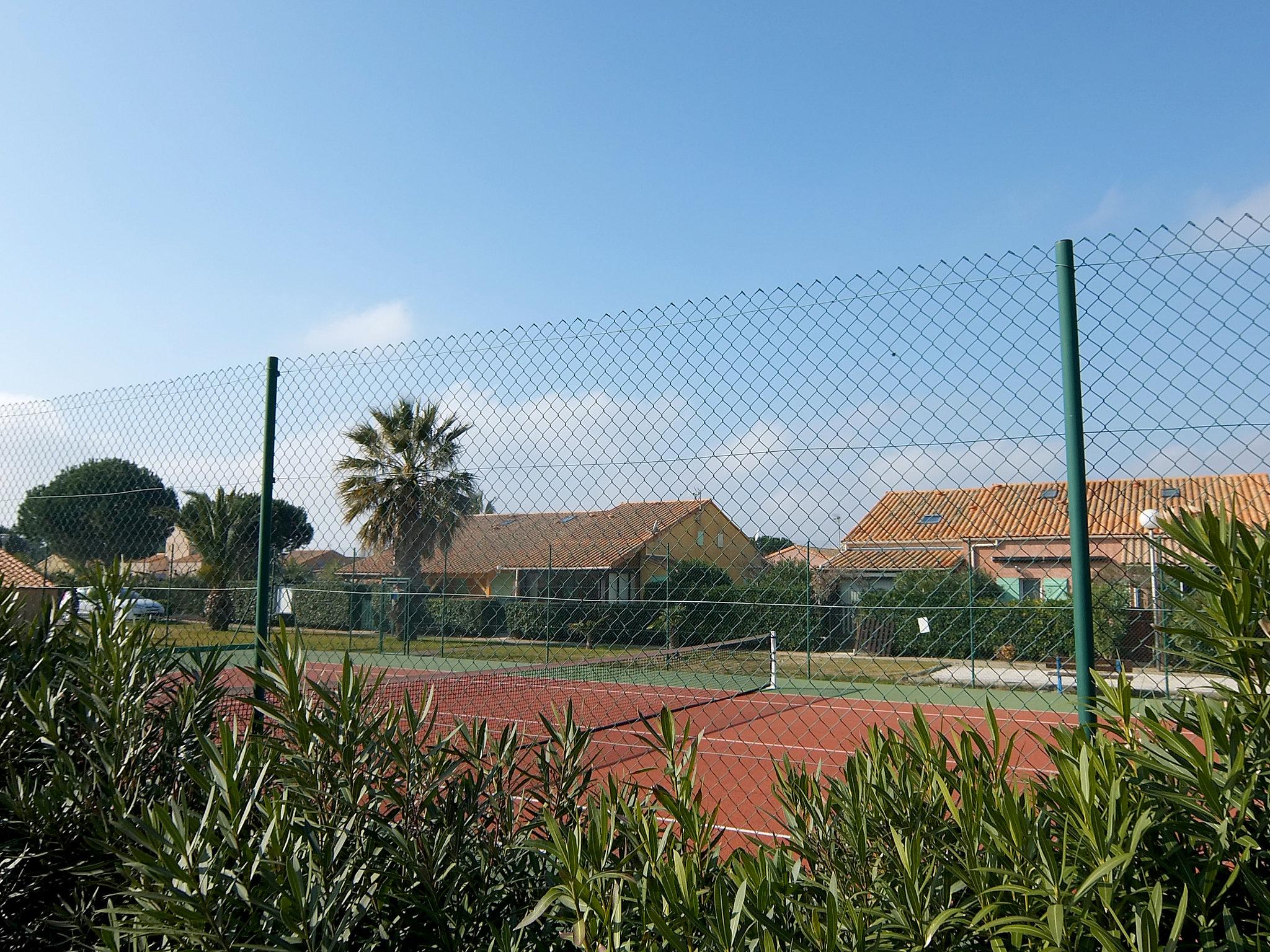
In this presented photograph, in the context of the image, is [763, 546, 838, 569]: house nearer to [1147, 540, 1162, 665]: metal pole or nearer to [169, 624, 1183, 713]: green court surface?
[169, 624, 1183, 713]: green court surface

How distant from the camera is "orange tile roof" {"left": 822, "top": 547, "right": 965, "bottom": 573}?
4914 mm

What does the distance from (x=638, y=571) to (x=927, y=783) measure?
403 cm

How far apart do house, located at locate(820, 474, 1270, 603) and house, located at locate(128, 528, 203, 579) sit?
484cm

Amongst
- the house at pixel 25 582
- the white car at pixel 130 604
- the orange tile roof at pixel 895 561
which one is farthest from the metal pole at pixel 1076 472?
the house at pixel 25 582

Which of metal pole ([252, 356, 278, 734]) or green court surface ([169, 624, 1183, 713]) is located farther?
green court surface ([169, 624, 1183, 713])

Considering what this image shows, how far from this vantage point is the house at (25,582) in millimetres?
3621

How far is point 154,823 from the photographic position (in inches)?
69.8

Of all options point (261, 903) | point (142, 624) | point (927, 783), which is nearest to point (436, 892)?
point (261, 903)

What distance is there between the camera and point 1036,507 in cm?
290

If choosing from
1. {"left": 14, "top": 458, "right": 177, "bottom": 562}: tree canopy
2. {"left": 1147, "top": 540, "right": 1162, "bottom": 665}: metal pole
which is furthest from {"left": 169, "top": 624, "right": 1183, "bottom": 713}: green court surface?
{"left": 14, "top": 458, "right": 177, "bottom": 562}: tree canopy

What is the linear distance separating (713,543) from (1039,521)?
4.09 ft

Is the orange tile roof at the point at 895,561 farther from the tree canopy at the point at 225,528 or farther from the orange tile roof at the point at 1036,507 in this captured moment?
the tree canopy at the point at 225,528

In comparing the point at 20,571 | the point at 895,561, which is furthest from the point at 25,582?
the point at 895,561

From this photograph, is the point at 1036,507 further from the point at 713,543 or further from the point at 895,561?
the point at 895,561
